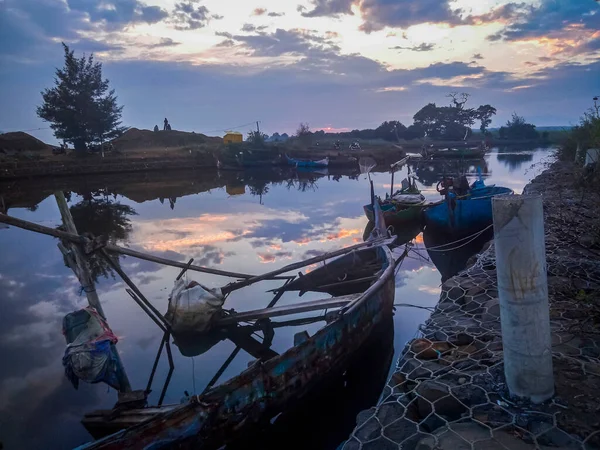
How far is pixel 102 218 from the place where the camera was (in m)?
20.6

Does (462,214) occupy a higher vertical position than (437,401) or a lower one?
lower

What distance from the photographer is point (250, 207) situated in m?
23.3

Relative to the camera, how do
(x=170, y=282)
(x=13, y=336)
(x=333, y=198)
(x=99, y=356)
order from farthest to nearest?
(x=333, y=198), (x=170, y=282), (x=13, y=336), (x=99, y=356)

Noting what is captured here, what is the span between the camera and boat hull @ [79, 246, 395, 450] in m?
3.61

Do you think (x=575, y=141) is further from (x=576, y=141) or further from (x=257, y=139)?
(x=257, y=139)

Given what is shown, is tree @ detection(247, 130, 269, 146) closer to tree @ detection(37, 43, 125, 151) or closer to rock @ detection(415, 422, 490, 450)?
tree @ detection(37, 43, 125, 151)

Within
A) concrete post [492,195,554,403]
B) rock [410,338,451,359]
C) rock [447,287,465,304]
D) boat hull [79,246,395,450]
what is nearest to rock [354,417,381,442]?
rock [410,338,451,359]

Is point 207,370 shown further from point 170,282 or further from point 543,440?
point 543,440

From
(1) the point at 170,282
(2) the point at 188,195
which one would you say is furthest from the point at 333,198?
(1) the point at 170,282

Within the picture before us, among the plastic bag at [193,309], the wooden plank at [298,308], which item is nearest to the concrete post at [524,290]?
the wooden plank at [298,308]

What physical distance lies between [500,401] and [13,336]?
29.4 ft

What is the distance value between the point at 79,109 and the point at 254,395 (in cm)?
4771

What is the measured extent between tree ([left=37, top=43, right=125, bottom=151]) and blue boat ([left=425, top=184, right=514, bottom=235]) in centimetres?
4036

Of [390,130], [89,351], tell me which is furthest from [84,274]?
[390,130]
